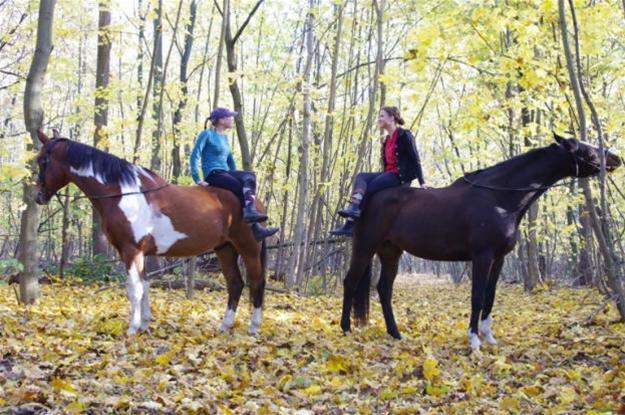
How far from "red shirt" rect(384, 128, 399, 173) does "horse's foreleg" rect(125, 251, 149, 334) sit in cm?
288

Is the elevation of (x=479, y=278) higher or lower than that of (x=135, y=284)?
higher

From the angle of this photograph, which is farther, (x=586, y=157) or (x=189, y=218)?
(x=189, y=218)

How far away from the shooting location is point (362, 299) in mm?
7324

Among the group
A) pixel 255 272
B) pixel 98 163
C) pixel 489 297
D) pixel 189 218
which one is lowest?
pixel 489 297

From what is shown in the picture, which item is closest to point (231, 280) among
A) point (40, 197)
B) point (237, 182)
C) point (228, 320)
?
point (228, 320)

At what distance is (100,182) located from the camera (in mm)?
6488

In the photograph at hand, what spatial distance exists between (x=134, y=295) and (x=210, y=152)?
1.95 metres

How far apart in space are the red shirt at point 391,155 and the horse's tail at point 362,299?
116cm

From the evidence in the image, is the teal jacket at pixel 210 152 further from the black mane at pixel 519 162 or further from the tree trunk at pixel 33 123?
the black mane at pixel 519 162

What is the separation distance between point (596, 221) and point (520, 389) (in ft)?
8.05

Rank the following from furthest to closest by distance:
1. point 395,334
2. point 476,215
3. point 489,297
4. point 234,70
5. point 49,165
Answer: point 234,70, point 395,334, point 489,297, point 49,165, point 476,215

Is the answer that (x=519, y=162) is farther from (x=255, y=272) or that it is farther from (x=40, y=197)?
(x=40, y=197)

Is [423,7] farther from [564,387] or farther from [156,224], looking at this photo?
[564,387]

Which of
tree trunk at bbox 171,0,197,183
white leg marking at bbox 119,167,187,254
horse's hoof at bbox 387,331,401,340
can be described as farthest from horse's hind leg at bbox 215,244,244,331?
tree trunk at bbox 171,0,197,183
